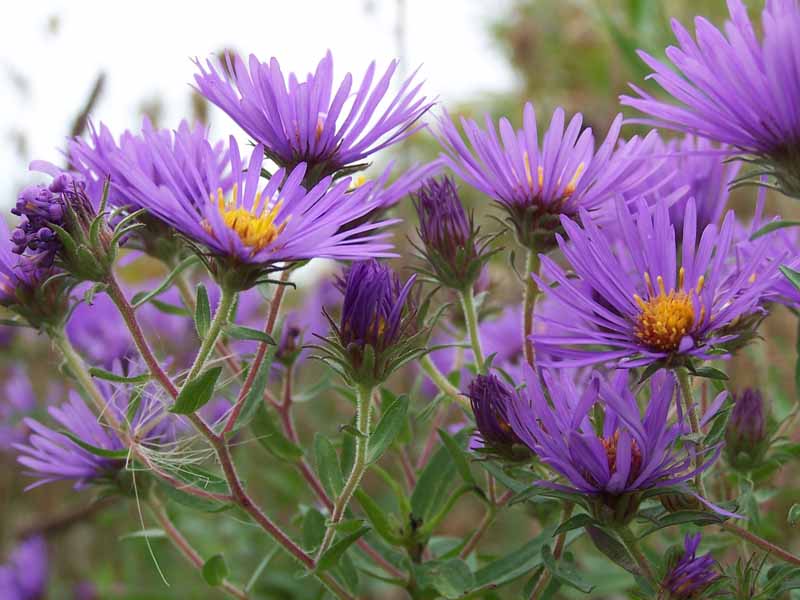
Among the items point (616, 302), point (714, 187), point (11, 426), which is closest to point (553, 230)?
point (616, 302)

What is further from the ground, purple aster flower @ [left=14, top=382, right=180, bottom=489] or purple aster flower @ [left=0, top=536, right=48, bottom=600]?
purple aster flower @ [left=14, top=382, right=180, bottom=489]

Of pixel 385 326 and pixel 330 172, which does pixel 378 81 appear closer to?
pixel 330 172

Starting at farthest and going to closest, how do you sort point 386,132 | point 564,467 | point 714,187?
point 714,187
point 386,132
point 564,467

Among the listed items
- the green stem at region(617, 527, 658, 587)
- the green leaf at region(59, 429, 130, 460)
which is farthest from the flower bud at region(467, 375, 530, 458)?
the green leaf at region(59, 429, 130, 460)

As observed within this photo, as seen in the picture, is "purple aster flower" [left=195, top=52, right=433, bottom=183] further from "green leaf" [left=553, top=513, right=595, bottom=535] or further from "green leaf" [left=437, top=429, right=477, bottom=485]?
"green leaf" [left=553, top=513, right=595, bottom=535]

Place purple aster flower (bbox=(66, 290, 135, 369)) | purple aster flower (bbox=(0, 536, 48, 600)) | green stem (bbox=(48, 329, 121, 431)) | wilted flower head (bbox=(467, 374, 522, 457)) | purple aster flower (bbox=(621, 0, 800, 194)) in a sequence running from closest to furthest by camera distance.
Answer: purple aster flower (bbox=(621, 0, 800, 194))
wilted flower head (bbox=(467, 374, 522, 457))
green stem (bbox=(48, 329, 121, 431))
purple aster flower (bbox=(66, 290, 135, 369))
purple aster flower (bbox=(0, 536, 48, 600))
